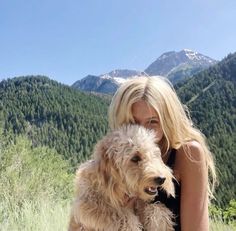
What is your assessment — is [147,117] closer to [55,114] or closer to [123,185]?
[123,185]

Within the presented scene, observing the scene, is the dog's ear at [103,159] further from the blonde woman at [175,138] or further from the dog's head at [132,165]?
the blonde woman at [175,138]

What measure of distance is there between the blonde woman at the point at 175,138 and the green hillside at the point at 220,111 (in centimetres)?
6815

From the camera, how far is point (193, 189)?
2.49 meters

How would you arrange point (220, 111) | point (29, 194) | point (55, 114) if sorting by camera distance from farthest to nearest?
point (55, 114) → point (220, 111) → point (29, 194)

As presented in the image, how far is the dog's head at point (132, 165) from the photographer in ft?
7.51

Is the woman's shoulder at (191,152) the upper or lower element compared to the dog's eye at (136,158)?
lower

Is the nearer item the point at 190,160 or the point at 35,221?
the point at 190,160

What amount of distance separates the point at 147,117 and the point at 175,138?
203mm

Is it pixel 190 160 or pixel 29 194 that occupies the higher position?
pixel 190 160

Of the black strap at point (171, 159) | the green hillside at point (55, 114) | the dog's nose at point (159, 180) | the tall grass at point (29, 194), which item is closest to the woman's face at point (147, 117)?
the black strap at point (171, 159)

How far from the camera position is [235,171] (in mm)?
85062

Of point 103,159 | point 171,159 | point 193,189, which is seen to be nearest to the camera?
point 103,159

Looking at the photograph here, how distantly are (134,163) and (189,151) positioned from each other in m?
0.34

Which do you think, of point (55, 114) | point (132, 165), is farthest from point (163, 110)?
point (55, 114)
